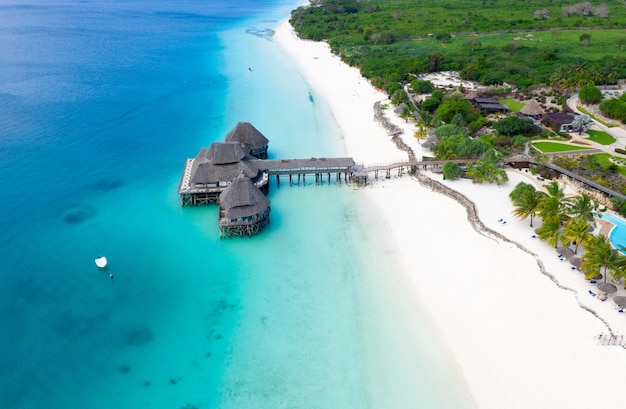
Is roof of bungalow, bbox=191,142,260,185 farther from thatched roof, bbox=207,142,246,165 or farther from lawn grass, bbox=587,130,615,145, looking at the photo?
lawn grass, bbox=587,130,615,145

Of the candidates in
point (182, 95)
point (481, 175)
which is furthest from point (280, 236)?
point (182, 95)

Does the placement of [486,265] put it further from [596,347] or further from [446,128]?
[446,128]

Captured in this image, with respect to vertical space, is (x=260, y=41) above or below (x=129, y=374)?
above

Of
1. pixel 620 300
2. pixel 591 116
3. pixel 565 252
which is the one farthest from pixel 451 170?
pixel 591 116

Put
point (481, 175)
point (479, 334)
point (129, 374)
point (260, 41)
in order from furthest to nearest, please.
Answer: point (260, 41)
point (481, 175)
point (479, 334)
point (129, 374)

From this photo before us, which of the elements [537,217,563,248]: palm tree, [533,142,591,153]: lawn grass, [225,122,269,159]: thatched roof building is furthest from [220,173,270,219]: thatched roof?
[533,142,591,153]: lawn grass

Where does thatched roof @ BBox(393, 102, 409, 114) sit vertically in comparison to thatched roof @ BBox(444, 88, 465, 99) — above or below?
below
